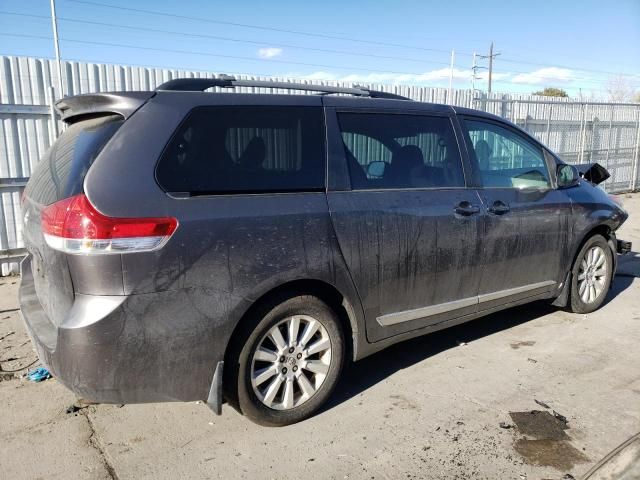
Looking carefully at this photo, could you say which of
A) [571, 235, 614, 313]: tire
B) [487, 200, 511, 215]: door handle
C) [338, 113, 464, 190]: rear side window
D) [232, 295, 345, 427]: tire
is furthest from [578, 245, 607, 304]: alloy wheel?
[232, 295, 345, 427]: tire

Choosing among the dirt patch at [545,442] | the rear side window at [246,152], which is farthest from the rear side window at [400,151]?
the dirt patch at [545,442]

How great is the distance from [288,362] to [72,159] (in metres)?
1.64

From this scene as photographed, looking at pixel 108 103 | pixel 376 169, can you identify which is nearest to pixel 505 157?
pixel 376 169

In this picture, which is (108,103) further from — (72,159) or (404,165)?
(404,165)

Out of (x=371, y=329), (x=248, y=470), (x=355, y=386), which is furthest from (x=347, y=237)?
(x=248, y=470)

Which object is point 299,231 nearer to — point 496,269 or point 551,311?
point 496,269

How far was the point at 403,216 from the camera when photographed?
346 centimetres

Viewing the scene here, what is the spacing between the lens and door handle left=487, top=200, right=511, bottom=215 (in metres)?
4.00

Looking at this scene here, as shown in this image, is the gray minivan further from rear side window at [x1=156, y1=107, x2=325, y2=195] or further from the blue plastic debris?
the blue plastic debris

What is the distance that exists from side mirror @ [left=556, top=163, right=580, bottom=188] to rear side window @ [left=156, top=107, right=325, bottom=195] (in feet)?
8.35

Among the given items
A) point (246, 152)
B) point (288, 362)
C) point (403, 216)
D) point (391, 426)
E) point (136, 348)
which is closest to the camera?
point (136, 348)

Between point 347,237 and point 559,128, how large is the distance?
11.8 metres

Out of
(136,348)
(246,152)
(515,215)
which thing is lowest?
(136,348)

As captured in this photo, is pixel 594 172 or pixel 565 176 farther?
pixel 594 172
